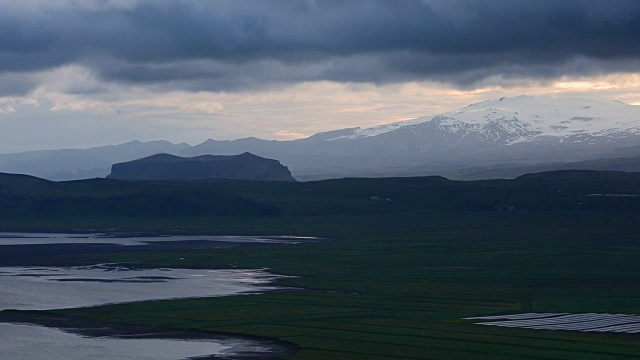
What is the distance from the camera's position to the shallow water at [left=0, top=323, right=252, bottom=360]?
264 feet

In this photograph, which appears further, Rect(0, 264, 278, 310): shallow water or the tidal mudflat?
Rect(0, 264, 278, 310): shallow water

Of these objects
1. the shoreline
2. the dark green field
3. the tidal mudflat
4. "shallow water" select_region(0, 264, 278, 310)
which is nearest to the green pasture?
the dark green field

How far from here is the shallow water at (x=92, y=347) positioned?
80.5 m

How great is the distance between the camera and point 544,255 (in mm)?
171750

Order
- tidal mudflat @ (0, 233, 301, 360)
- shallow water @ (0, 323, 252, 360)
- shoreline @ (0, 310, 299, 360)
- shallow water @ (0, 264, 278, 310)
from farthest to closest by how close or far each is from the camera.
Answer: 1. shallow water @ (0, 264, 278, 310)
2. tidal mudflat @ (0, 233, 301, 360)
3. shoreline @ (0, 310, 299, 360)
4. shallow water @ (0, 323, 252, 360)

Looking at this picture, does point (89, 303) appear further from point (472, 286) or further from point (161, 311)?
point (472, 286)

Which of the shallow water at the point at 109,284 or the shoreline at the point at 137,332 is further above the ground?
the shallow water at the point at 109,284

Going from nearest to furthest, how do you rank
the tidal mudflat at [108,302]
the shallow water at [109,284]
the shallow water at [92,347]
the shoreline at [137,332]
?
the shallow water at [92,347], the shoreline at [137,332], the tidal mudflat at [108,302], the shallow water at [109,284]

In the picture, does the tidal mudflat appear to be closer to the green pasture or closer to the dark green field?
the green pasture

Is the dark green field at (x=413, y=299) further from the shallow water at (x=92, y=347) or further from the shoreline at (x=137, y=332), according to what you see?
the shallow water at (x=92, y=347)

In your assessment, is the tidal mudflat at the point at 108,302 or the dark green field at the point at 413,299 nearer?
the dark green field at the point at 413,299

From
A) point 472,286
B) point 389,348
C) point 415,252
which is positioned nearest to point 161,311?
point 389,348

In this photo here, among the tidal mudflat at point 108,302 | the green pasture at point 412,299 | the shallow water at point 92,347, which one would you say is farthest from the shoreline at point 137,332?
the green pasture at point 412,299

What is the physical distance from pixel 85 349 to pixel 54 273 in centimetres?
6302
